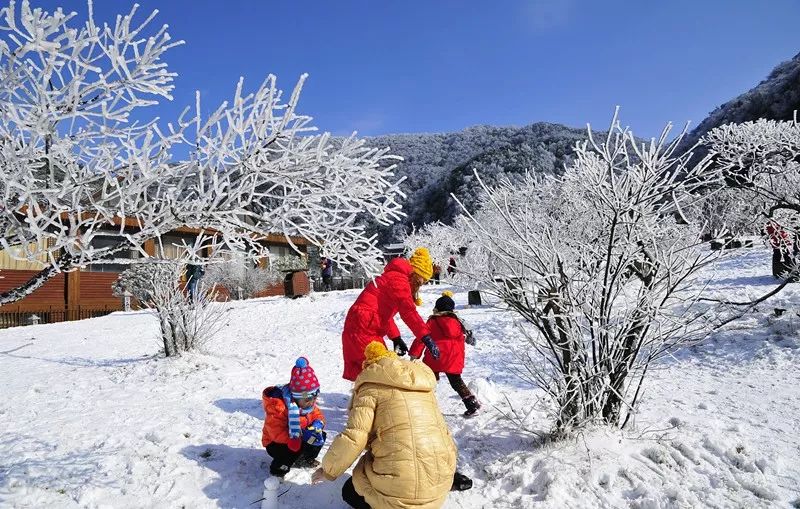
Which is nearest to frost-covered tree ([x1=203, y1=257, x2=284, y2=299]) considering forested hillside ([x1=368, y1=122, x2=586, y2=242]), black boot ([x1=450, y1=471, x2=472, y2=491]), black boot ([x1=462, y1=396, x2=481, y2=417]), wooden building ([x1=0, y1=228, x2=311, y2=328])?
wooden building ([x1=0, y1=228, x2=311, y2=328])

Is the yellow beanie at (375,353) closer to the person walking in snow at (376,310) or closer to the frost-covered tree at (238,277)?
the person walking in snow at (376,310)

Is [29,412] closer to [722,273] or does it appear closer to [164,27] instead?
[164,27]

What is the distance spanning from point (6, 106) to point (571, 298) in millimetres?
3709

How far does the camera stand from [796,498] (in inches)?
111

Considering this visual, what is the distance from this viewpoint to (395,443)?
253cm

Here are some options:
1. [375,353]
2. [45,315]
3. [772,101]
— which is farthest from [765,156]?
[772,101]

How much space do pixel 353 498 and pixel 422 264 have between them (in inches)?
90.7

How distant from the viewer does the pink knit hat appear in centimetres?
334

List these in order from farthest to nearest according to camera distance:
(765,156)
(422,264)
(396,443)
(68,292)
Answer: (68,292) → (765,156) → (422,264) → (396,443)

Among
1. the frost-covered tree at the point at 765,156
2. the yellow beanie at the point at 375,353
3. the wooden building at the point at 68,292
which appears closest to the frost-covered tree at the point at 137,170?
the yellow beanie at the point at 375,353

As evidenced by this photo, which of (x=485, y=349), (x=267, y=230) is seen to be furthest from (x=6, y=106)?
(x=485, y=349)

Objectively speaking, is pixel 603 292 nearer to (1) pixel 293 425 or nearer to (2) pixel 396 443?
(2) pixel 396 443

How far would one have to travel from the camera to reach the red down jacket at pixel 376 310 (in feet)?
14.0

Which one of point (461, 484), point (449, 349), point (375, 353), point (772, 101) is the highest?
point (772, 101)
